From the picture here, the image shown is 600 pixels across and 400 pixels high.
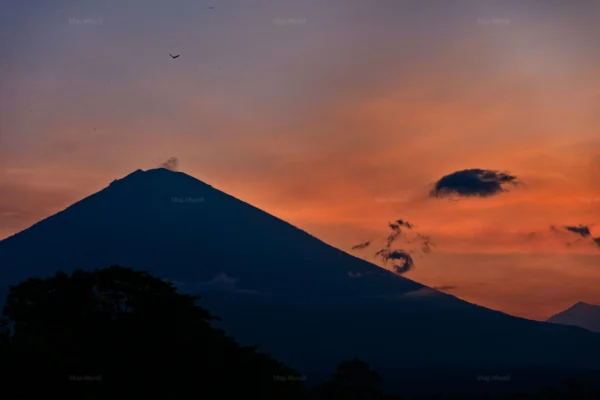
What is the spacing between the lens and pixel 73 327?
127 ft

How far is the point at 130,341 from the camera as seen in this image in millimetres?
37844

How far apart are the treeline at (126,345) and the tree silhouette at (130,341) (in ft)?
0.13

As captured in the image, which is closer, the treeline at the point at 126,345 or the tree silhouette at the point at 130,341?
the treeline at the point at 126,345

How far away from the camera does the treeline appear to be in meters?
32.8

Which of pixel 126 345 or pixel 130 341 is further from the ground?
pixel 130 341

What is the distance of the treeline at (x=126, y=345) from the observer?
32.8m

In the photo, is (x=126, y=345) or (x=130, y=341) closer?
(x=126, y=345)

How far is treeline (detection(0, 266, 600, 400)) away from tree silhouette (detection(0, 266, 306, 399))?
0.04m

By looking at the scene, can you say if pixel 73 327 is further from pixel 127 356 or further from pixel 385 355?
pixel 385 355

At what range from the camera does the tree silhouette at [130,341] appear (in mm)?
35250

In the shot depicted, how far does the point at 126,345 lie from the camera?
37.6 metres

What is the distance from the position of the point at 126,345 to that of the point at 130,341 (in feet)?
0.98

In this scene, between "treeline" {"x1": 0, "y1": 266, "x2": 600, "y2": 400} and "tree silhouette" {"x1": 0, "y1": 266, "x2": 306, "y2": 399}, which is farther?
"tree silhouette" {"x1": 0, "y1": 266, "x2": 306, "y2": 399}

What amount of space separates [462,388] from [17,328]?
125m
